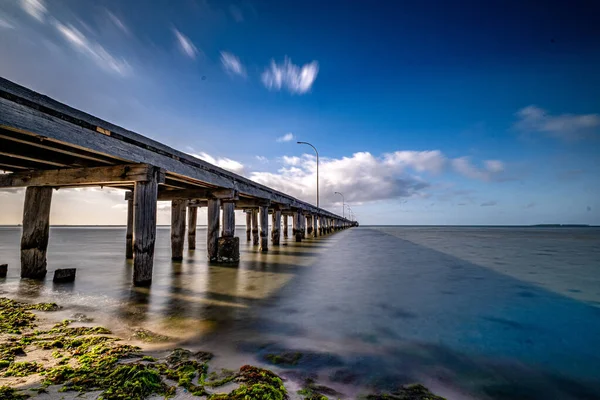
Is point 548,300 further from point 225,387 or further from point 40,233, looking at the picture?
point 40,233

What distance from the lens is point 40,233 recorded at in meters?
6.90

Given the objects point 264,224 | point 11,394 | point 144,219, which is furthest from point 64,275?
point 264,224

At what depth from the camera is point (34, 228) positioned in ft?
22.3

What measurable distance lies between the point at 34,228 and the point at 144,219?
3.51 meters

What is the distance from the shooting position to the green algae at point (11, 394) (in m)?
1.97

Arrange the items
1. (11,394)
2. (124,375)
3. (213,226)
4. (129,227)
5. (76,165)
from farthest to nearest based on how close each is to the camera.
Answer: (129,227)
(213,226)
(76,165)
(124,375)
(11,394)

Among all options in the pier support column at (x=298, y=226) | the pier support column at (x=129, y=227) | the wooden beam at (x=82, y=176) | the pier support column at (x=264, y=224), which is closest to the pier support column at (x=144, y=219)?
the wooden beam at (x=82, y=176)

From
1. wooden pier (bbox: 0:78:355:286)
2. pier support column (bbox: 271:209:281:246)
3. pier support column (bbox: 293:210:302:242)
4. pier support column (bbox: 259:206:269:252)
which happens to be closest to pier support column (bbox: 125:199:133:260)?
wooden pier (bbox: 0:78:355:286)

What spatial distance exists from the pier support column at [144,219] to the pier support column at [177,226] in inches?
203

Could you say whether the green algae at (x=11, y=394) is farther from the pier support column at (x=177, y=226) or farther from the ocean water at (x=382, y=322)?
the pier support column at (x=177, y=226)

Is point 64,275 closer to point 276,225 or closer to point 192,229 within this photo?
point 192,229

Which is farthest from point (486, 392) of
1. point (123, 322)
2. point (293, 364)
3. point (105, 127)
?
point (105, 127)

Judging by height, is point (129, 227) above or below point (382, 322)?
above

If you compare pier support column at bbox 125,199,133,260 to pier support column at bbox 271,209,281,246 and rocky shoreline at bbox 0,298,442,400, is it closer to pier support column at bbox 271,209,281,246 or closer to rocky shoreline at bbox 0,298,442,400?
pier support column at bbox 271,209,281,246
